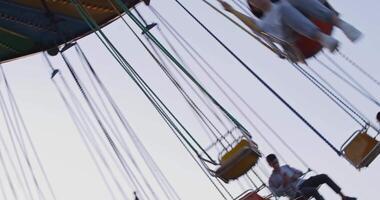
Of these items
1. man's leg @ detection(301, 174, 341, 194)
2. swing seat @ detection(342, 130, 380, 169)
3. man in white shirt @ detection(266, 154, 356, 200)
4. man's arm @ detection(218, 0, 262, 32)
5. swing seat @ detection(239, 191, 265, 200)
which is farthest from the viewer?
man's arm @ detection(218, 0, 262, 32)

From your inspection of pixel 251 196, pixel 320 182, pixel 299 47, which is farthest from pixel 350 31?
pixel 251 196

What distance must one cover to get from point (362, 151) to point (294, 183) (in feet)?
4.09

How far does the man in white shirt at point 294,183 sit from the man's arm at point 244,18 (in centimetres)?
296

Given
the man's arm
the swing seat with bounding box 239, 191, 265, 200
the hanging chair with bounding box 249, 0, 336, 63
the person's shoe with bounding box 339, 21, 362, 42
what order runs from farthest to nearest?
the man's arm → the hanging chair with bounding box 249, 0, 336, 63 → the person's shoe with bounding box 339, 21, 362, 42 → the swing seat with bounding box 239, 191, 265, 200

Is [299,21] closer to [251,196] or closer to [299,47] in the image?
[299,47]

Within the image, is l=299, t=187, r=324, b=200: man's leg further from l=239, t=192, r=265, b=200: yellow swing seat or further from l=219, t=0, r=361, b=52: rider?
l=219, t=0, r=361, b=52: rider

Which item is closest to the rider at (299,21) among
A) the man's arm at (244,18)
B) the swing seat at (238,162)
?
the man's arm at (244,18)

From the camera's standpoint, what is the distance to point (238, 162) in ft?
43.8

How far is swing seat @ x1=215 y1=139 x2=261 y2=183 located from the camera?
13320mm

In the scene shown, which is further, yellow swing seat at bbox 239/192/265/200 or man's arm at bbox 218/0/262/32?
man's arm at bbox 218/0/262/32

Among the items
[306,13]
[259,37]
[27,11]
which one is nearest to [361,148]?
[306,13]

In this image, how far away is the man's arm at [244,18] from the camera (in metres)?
15.3

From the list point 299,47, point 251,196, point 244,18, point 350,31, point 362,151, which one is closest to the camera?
point 251,196

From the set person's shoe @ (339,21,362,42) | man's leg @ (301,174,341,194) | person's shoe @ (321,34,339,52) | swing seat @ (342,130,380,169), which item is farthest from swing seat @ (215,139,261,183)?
person's shoe @ (339,21,362,42)
